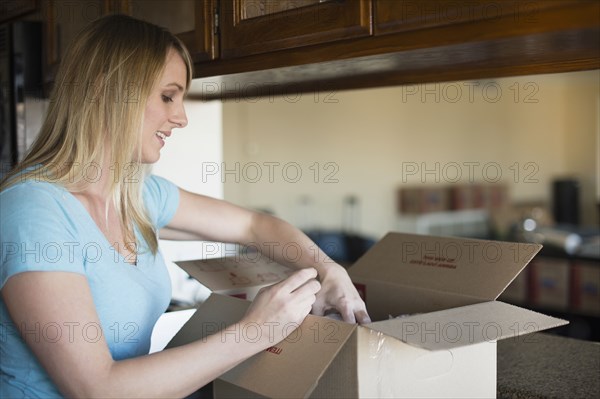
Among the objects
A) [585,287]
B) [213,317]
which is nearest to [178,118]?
[213,317]

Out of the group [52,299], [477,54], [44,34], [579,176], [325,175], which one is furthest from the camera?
[579,176]

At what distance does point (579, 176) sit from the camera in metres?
7.64

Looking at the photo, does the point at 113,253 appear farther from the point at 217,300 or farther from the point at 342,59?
the point at 342,59

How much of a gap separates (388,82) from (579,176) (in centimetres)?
671

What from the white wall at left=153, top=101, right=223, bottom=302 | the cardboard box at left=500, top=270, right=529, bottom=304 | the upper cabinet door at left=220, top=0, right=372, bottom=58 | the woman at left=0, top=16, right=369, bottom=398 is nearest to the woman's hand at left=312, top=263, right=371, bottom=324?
the woman at left=0, top=16, right=369, bottom=398

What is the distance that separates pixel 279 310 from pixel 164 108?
0.43 m

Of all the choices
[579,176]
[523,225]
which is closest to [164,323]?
[523,225]

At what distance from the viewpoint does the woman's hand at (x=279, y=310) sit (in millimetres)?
986

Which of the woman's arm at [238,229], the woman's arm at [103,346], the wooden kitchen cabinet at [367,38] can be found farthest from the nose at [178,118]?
the woman's arm at [103,346]

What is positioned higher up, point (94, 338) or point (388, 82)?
point (388, 82)

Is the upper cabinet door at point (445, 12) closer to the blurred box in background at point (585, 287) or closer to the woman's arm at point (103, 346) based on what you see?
the woman's arm at point (103, 346)

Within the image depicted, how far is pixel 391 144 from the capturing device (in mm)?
6113

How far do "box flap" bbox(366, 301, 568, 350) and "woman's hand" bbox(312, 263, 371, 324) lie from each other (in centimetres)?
19

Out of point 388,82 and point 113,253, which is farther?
point 388,82
